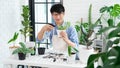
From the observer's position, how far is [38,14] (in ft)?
15.4

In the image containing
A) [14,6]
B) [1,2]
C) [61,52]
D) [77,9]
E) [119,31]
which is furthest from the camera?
[77,9]

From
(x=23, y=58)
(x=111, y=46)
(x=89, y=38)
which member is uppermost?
(x=111, y=46)

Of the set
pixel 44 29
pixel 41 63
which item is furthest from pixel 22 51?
pixel 44 29

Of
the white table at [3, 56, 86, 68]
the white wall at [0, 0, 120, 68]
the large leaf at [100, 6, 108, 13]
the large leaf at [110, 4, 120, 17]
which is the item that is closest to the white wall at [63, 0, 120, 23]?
the white wall at [0, 0, 120, 68]

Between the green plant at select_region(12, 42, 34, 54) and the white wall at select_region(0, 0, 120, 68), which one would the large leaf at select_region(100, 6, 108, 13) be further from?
the green plant at select_region(12, 42, 34, 54)

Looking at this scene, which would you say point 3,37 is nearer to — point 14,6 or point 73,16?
point 14,6

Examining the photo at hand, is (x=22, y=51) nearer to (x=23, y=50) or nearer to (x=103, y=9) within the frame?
(x=23, y=50)

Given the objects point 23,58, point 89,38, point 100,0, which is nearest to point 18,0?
point 100,0

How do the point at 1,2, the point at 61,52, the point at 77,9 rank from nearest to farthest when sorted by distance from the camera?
the point at 61,52 < the point at 1,2 < the point at 77,9

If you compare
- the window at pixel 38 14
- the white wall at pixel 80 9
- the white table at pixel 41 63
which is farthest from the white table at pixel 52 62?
the window at pixel 38 14

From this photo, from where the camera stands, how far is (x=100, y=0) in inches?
163

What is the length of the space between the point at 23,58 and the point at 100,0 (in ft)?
7.36

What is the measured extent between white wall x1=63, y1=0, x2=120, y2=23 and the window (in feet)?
1.45

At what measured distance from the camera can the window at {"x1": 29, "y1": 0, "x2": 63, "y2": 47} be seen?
181 inches
